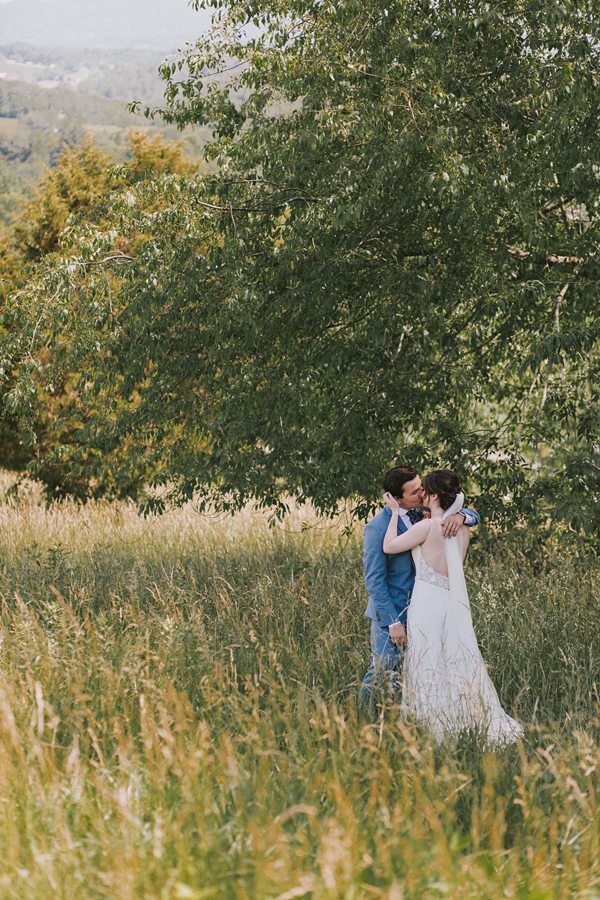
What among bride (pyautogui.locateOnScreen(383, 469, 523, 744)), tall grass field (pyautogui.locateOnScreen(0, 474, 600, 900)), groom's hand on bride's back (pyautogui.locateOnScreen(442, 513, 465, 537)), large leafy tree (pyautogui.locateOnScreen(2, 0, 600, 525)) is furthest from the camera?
large leafy tree (pyautogui.locateOnScreen(2, 0, 600, 525))

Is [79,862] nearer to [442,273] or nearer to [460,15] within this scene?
[442,273]

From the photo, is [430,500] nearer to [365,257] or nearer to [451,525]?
[451,525]

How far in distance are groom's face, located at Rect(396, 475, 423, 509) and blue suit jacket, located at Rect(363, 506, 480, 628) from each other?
0.11 meters

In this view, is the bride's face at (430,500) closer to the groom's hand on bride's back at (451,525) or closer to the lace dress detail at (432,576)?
the groom's hand on bride's back at (451,525)

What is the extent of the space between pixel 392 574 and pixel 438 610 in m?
0.42

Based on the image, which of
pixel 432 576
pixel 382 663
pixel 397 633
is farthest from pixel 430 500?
pixel 382 663

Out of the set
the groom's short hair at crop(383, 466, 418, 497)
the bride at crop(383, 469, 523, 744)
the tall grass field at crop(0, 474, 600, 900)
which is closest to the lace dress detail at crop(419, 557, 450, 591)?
the bride at crop(383, 469, 523, 744)

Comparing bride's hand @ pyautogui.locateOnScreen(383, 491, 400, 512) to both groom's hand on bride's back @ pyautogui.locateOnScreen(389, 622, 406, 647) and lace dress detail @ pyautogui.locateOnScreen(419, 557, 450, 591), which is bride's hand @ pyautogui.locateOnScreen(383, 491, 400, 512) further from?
groom's hand on bride's back @ pyautogui.locateOnScreen(389, 622, 406, 647)

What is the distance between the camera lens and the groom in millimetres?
5641

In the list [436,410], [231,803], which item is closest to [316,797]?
[231,803]

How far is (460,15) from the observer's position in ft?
23.1

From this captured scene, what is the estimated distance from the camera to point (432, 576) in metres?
5.60

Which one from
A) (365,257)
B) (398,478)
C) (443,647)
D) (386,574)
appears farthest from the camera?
(365,257)

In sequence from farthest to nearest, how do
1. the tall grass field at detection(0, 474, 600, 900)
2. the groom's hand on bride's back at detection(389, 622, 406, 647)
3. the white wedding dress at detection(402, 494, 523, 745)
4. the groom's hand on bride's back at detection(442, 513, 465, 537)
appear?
1. the groom's hand on bride's back at detection(389, 622, 406, 647)
2. the groom's hand on bride's back at detection(442, 513, 465, 537)
3. the white wedding dress at detection(402, 494, 523, 745)
4. the tall grass field at detection(0, 474, 600, 900)
